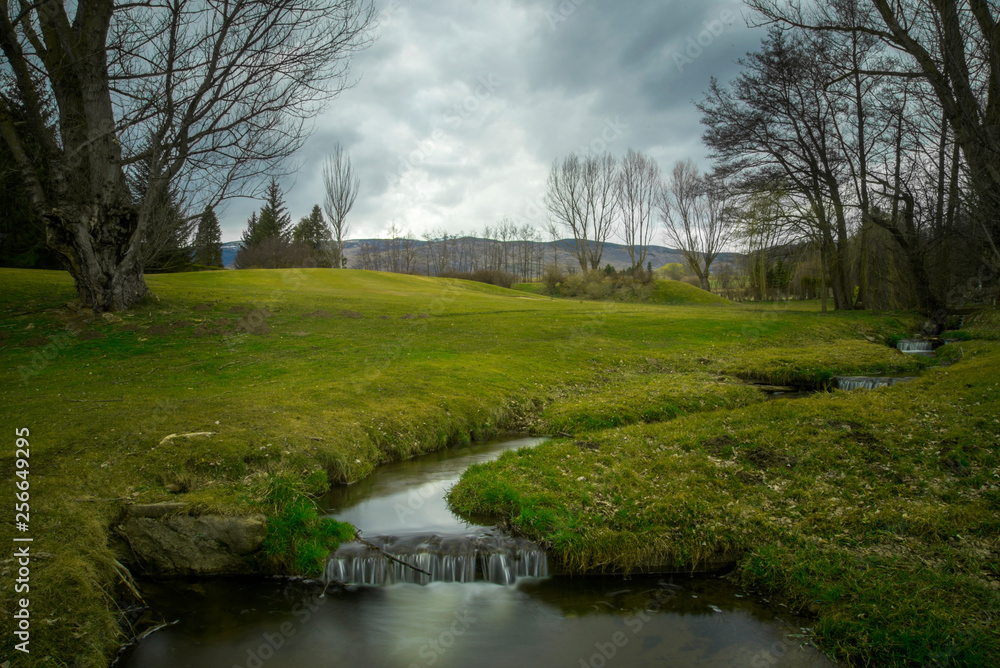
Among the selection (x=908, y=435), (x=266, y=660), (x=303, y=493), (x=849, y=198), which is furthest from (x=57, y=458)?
(x=849, y=198)

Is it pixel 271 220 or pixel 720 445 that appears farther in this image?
pixel 271 220

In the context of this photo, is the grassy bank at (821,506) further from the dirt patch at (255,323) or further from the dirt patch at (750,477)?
the dirt patch at (255,323)

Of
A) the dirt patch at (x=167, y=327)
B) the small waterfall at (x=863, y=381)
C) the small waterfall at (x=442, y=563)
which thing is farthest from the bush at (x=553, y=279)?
the small waterfall at (x=442, y=563)

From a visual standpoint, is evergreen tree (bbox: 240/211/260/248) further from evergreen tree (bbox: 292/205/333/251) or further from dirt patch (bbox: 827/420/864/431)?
dirt patch (bbox: 827/420/864/431)

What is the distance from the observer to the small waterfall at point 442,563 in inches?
297

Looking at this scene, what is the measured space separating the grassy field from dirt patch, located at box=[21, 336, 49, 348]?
127 mm

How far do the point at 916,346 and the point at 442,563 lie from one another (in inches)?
968

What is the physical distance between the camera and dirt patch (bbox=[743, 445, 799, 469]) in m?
9.78

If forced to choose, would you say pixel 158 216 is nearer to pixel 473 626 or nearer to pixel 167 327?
pixel 167 327

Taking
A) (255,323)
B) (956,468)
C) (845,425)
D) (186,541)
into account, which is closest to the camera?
(186,541)

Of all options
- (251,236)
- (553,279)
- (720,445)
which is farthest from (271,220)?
(720,445)

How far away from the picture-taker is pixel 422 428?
507 inches

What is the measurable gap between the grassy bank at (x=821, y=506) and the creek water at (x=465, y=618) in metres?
0.53

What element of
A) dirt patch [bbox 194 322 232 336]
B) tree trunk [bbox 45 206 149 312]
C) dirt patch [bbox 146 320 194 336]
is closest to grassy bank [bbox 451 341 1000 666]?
dirt patch [bbox 194 322 232 336]
